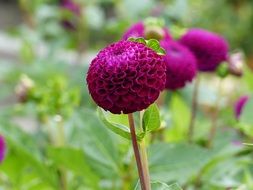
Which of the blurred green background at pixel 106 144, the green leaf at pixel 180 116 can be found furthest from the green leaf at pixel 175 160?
the green leaf at pixel 180 116

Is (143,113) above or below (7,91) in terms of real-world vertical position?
below

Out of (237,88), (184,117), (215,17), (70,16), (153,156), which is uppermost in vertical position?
(215,17)

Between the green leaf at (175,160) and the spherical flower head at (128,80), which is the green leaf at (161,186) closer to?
the spherical flower head at (128,80)

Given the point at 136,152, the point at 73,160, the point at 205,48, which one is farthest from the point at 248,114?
the point at 136,152

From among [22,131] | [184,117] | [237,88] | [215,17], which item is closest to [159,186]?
[22,131]

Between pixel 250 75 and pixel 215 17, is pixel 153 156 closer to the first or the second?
pixel 250 75

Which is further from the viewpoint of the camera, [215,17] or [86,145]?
[215,17]

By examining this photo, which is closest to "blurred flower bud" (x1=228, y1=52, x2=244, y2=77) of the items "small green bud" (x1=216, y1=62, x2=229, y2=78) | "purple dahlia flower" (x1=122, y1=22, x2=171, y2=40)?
"small green bud" (x1=216, y1=62, x2=229, y2=78)
